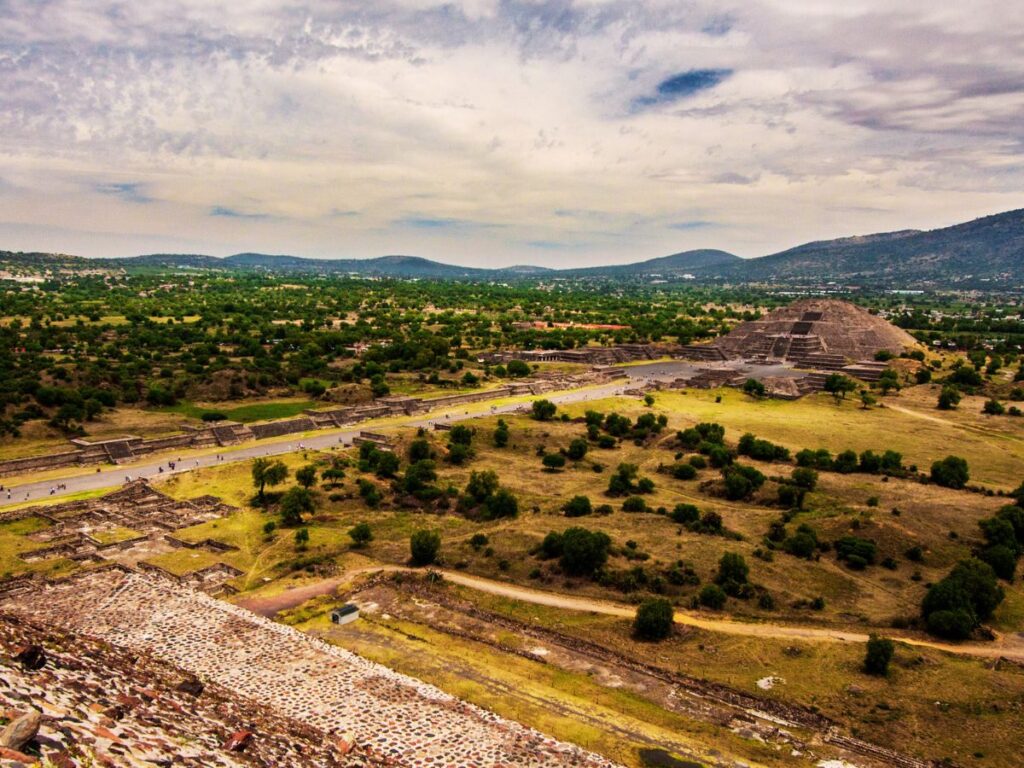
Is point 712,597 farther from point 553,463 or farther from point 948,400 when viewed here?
point 948,400

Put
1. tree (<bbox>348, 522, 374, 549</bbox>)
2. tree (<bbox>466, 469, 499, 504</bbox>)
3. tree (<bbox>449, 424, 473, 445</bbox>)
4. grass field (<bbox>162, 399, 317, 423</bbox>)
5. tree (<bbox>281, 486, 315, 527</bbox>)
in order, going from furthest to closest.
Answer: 1. grass field (<bbox>162, 399, 317, 423</bbox>)
2. tree (<bbox>449, 424, 473, 445</bbox>)
3. tree (<bbox>466, 469, 499, 504</bbox>)
4. tree (<bbox>281, 486, 315, 527</bbox>)
5. tree (<bbox>348, 522, 374, 549</bbox>)

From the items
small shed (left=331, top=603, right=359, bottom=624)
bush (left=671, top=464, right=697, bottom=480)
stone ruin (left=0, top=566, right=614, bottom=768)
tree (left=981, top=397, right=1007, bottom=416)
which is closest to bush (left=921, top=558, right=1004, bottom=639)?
stone ruin (left=0, top=566, right=614, bottom=768)

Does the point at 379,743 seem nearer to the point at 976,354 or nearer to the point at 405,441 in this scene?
the point at 405,441

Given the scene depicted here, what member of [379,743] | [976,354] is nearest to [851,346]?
[976,354]

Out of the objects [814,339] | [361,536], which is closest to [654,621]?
[361,536]

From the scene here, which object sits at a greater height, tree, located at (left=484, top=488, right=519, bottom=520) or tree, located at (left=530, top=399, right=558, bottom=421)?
tree, located at (left=530, top=399, right=558, bottom=421)

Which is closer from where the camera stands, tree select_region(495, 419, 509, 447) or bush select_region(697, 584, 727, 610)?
bush select_region(697, 584, 727, 610)

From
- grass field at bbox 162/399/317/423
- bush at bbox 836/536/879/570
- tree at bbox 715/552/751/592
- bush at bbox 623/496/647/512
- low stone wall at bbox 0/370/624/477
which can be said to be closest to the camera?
tree at bbox 715/552/751/592

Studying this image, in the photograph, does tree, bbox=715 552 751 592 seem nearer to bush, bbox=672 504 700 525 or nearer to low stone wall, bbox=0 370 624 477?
bush, bbox=672 504 700 525
